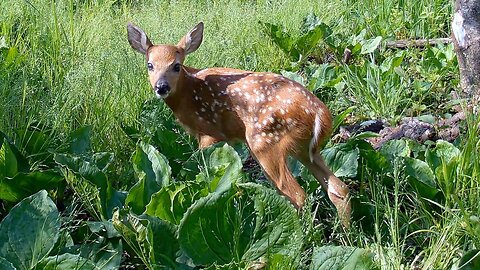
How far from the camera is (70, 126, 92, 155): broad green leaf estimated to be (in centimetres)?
407

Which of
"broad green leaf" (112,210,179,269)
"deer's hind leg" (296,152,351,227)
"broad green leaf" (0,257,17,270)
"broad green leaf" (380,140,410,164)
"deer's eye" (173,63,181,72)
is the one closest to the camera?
"broad green leaf" (0,257,17,270)

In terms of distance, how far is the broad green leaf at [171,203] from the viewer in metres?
3.39

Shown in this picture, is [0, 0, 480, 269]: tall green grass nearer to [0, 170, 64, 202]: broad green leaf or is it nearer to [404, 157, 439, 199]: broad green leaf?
[404, 157, 439, 199]: broad green leaf

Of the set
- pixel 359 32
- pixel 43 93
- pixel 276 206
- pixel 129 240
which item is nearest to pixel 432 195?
pixel 276 206

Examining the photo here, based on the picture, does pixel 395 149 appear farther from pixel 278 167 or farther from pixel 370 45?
pixel 370 45

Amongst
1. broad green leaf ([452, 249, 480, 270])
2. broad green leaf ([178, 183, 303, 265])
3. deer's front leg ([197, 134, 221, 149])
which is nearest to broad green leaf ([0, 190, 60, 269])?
broad green leaf ([178, 183, 303, 265])

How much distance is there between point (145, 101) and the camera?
4.94 m

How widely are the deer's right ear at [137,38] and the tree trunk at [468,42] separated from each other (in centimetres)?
220

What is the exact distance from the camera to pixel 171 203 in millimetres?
3408

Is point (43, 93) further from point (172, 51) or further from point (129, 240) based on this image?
point (129, 240)

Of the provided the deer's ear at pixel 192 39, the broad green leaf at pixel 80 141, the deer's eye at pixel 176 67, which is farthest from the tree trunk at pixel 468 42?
the broad green leaf at pixel 80 141

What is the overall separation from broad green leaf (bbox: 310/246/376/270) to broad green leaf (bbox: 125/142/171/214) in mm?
846

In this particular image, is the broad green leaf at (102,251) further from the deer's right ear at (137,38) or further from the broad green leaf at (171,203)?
the deer's right ear at (137,38)

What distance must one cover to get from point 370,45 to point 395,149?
90.9 inches
